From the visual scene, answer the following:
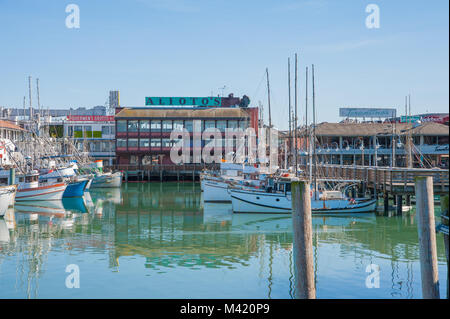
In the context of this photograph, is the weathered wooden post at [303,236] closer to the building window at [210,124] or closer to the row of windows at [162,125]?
the row of windows at [162,125]

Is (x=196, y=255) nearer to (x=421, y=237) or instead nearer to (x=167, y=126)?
(x=421, y=237)

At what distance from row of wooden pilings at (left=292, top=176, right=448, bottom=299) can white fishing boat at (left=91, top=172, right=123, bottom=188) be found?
62.7 m

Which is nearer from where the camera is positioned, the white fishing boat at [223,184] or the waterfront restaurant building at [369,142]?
the white fishing boat at [223,184]

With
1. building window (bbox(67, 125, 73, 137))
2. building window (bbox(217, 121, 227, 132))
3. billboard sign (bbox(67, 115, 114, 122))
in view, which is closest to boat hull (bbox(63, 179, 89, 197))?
building window (bbox(217, 121, 227, 132))

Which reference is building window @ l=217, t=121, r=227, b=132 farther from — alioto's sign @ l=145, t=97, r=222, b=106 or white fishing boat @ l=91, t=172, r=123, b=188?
white fishing boat @ l=91, t=172, r=123, b=188

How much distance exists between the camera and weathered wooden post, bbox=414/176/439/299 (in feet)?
40.4

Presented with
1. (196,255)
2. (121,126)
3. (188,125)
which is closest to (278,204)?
(196,255)

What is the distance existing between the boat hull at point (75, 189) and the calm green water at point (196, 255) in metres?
12.8

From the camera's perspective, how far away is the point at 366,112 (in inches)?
3939

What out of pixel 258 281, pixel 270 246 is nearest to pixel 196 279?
pixel 258 281

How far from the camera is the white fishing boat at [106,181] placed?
72.4 metres

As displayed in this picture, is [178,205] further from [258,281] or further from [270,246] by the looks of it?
[258,281]

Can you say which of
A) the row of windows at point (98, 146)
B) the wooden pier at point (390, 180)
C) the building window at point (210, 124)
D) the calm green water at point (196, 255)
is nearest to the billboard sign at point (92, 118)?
the row of windows at point (98, 146)

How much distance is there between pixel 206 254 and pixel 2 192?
70.0 feet
